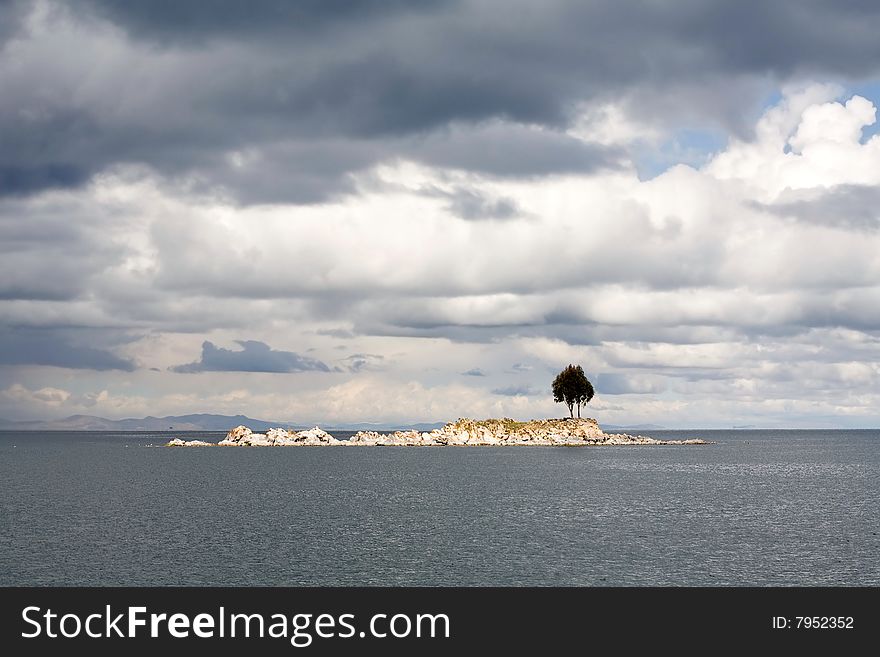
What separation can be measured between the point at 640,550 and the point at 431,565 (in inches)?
723

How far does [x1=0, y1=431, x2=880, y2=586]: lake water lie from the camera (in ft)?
208

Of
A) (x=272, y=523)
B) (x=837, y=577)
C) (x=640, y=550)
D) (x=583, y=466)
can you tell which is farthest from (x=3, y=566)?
(x=583, y=466)

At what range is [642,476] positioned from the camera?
6260 inches

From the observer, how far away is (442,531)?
85.1 m

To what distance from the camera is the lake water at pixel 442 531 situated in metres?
63.5

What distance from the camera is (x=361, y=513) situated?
331 ft
